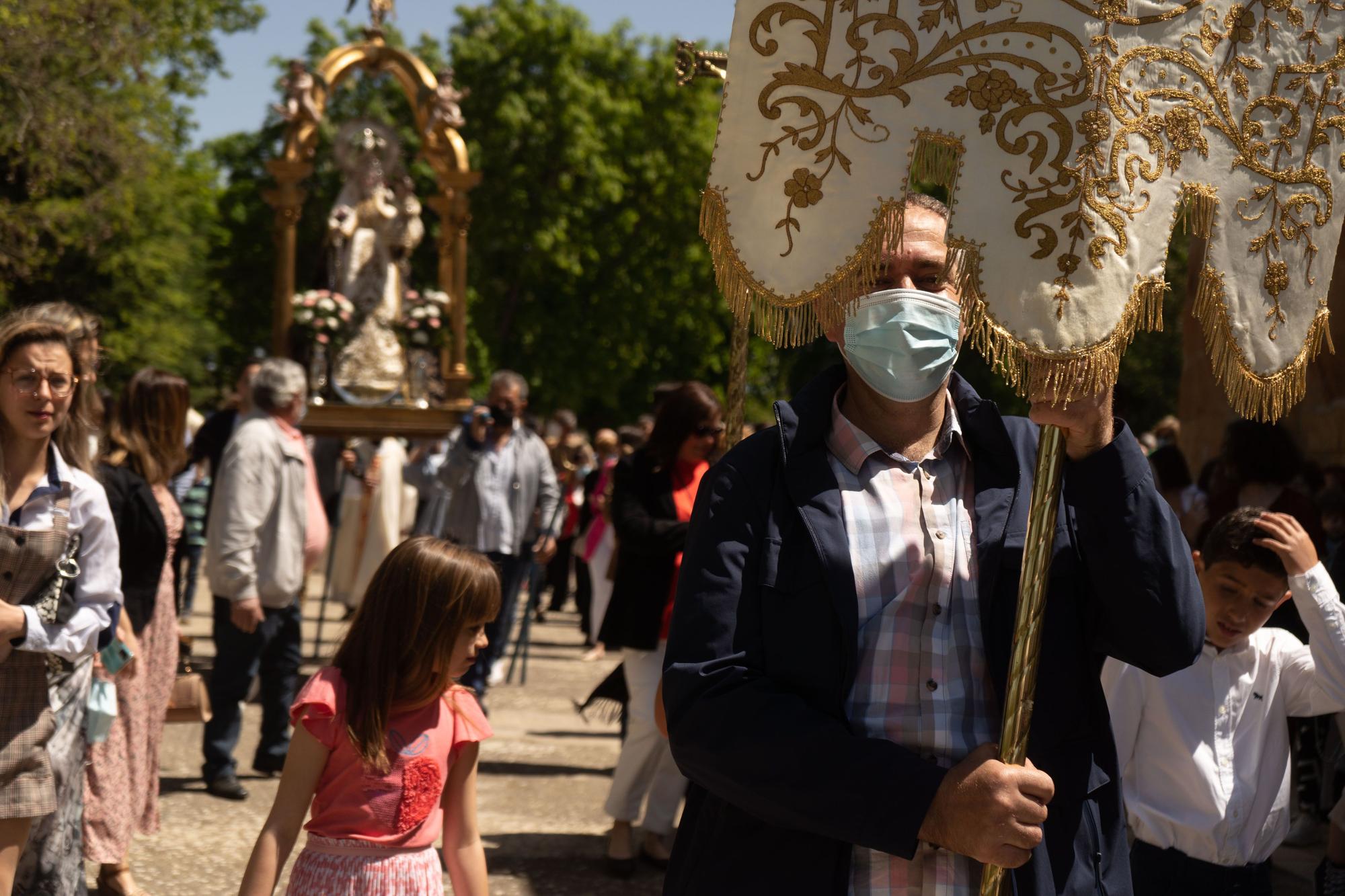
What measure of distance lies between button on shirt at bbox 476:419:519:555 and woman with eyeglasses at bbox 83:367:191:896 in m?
3.07

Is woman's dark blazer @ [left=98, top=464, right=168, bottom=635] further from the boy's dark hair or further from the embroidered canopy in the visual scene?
the embroidered canopy

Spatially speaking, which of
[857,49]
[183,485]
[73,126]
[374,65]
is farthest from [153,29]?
[857,49]

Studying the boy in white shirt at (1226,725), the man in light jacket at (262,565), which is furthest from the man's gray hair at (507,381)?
the boy in white shirt at (1226,725)

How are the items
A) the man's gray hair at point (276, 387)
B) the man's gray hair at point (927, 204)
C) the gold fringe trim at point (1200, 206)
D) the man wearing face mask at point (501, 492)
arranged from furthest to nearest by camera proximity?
the man wearing face mask at point (501, 492) → the man's gray hair at point (276, 387) → the man's gray hair at point (927, 204) → the gold fringe trim at point (1200, 206)

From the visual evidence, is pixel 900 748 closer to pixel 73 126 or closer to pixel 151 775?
pixel 151 775

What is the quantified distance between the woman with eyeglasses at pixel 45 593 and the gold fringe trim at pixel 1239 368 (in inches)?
122

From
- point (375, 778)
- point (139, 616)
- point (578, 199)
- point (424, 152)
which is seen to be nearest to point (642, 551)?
point (139, 616)

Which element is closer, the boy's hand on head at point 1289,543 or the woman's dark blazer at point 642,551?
the boy's hand on head at point 1289,543

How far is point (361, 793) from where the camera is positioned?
3680 mm

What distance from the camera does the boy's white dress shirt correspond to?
4.02m

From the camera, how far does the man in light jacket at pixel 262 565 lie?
798 centimetres

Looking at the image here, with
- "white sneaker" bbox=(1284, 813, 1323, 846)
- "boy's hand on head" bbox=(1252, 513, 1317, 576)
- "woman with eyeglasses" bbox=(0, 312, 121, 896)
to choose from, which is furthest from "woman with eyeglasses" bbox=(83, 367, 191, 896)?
"white sneaker" bbox=(1284, 813, 1323, 846)

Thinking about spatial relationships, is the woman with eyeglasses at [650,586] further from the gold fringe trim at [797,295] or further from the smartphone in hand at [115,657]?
the gold fringe trim at [797,295]

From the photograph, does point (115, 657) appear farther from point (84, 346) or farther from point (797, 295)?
point (797, 295)
